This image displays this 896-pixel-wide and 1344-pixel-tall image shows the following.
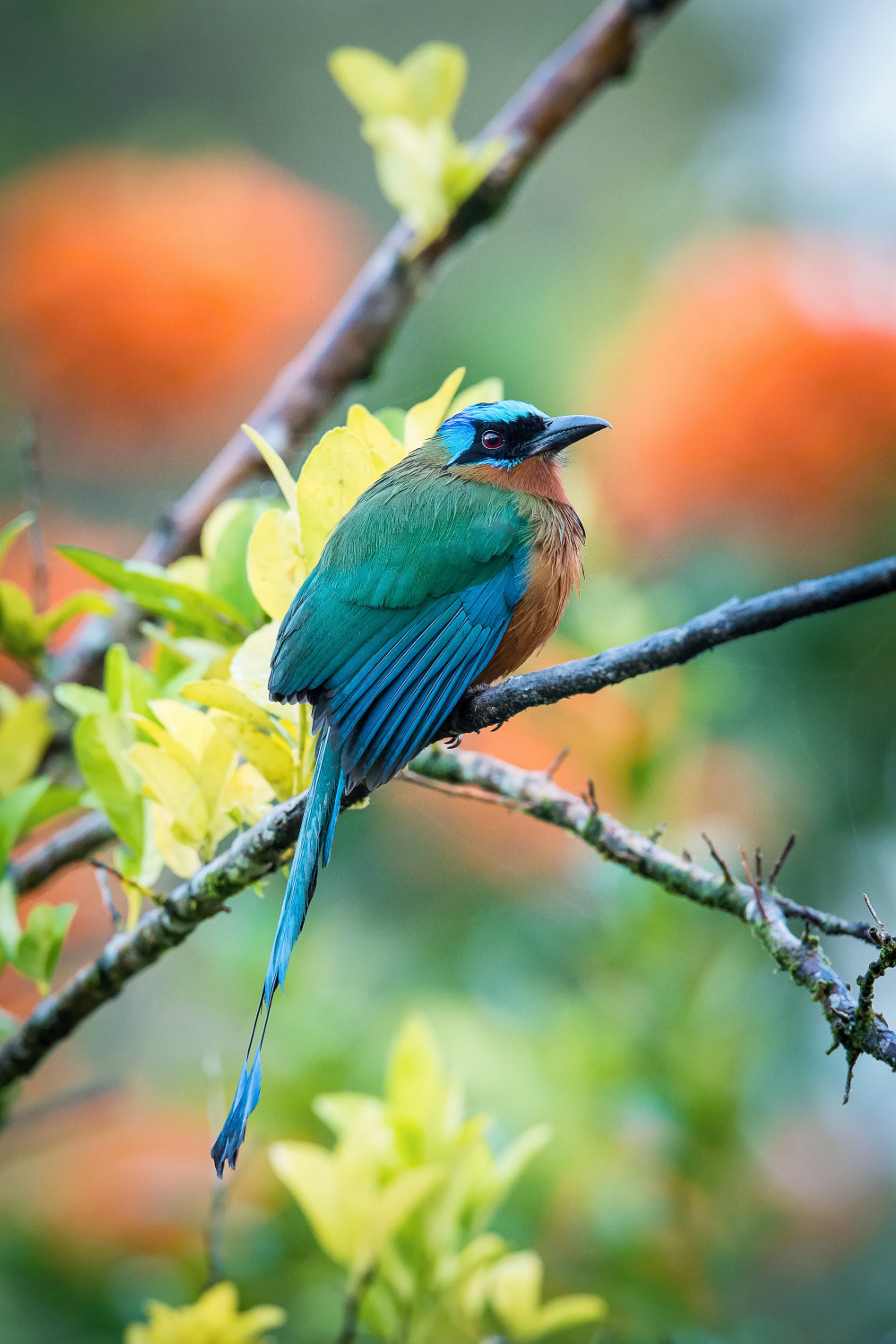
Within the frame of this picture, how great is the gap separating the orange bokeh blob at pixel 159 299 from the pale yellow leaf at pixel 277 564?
2814 mm

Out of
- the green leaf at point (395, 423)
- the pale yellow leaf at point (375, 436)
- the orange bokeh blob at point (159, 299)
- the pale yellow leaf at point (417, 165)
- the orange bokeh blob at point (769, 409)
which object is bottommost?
the pale yellow leaf at point (375, 436)

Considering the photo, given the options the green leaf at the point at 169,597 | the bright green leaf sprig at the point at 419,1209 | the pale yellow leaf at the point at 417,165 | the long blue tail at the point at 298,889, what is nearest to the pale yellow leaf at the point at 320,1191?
the bright green leaf sprig at the point at 419,1209

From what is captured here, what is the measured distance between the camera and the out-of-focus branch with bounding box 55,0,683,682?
1789 millimetres

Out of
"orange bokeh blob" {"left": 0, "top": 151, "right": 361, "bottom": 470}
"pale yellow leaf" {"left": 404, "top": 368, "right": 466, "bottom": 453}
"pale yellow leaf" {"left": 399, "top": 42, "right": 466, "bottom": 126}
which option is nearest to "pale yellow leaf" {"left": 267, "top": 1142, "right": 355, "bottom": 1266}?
"pale yellow leaf" {"left": 404, "top": 368, "right": 466, "bottom": 453}

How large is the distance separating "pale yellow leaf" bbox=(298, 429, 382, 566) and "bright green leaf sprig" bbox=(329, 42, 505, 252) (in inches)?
24.2

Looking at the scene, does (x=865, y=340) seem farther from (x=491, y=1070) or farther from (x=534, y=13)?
(x=534, y=13)

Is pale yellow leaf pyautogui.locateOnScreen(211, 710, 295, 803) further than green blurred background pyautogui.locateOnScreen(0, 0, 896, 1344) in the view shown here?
No

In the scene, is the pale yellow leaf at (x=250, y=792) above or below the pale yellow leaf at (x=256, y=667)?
below

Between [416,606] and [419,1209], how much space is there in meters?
0.68

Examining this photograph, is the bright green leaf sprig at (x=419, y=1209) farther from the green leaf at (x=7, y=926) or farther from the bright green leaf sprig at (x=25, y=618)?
the bright green leaf sprig at (x=25, y=618)

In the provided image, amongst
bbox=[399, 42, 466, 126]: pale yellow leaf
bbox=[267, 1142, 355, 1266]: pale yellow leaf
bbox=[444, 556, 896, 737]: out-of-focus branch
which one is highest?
bbox=[399, 42, 466, 126]: pale yellow leaf

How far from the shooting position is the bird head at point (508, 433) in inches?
63.7

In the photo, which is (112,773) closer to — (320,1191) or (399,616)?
(399,616)

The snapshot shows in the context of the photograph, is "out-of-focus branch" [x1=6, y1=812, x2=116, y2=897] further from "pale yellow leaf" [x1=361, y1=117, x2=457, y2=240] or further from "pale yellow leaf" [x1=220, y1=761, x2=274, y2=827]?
"pale yellow leaf" [x1=361, y1=117, x2=457, y2=240]
